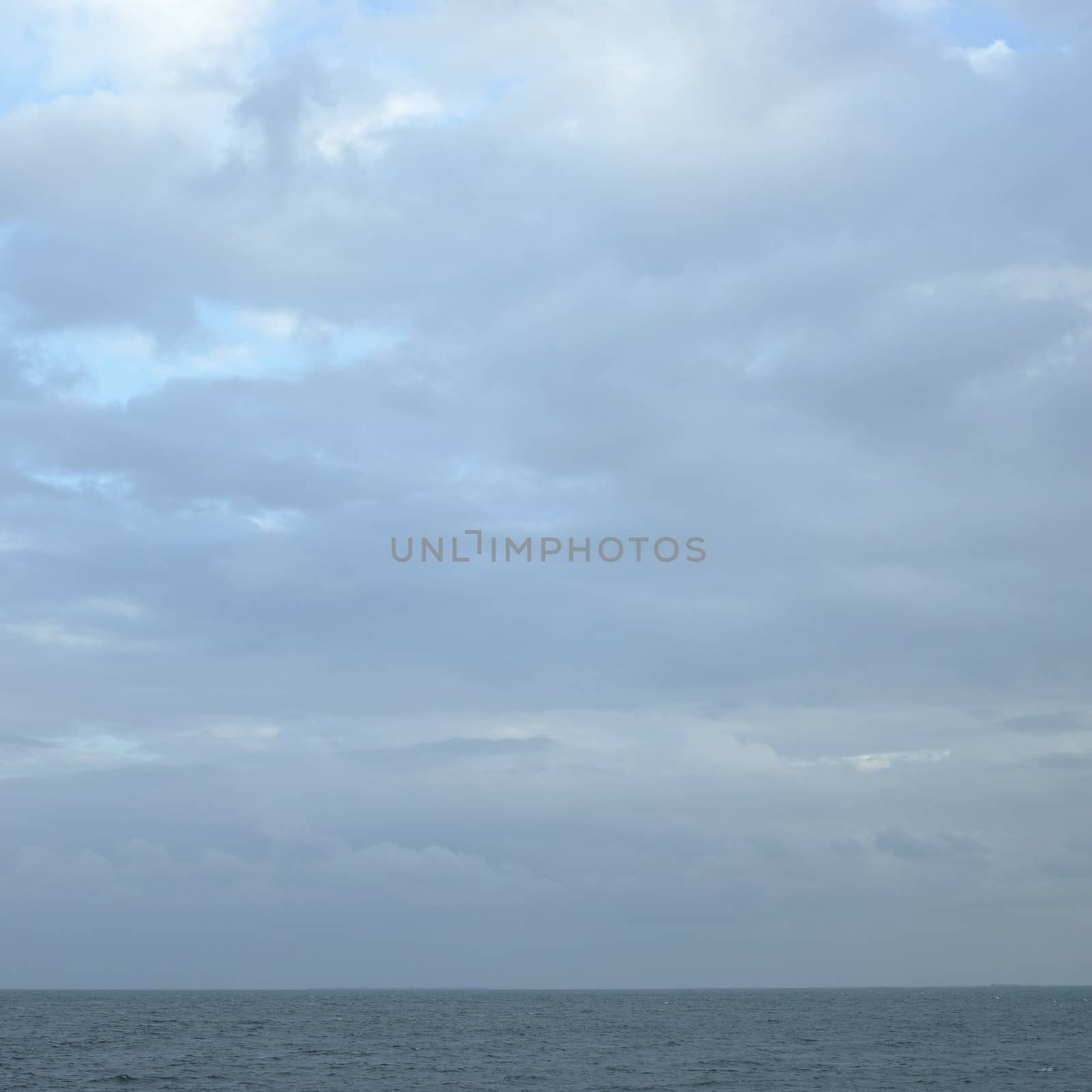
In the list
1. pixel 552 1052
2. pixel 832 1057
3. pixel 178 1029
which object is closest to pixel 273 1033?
pixel 178 1029

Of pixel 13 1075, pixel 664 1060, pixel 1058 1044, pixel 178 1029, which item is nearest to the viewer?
pixel 13 1075

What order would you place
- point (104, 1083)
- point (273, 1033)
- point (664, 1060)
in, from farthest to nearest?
point (273, 1033) → point (664, 1060) → point (104, 1083)

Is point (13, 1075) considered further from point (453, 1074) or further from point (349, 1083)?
point (453, 1074)

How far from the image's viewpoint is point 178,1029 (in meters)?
191

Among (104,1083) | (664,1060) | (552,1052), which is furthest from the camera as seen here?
(552,1052)

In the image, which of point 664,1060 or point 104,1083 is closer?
point 104,1083

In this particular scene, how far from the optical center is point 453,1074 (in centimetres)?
11644

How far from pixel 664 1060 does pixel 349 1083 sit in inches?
1522

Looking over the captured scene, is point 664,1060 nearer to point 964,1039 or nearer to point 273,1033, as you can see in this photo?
point 964,1039

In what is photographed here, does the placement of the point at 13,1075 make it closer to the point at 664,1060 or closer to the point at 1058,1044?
the point at 664,1060

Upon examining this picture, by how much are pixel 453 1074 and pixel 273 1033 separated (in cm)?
7235

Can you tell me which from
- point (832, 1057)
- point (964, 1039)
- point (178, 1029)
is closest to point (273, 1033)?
point (178, 1029)

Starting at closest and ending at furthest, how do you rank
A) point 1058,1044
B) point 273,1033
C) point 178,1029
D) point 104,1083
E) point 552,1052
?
1. point 104,1083
2. point 552,1052
3. point 1058,1044
4. point 273,1033
5. point 178,1029

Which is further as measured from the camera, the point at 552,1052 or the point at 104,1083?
the point at 552,1052
